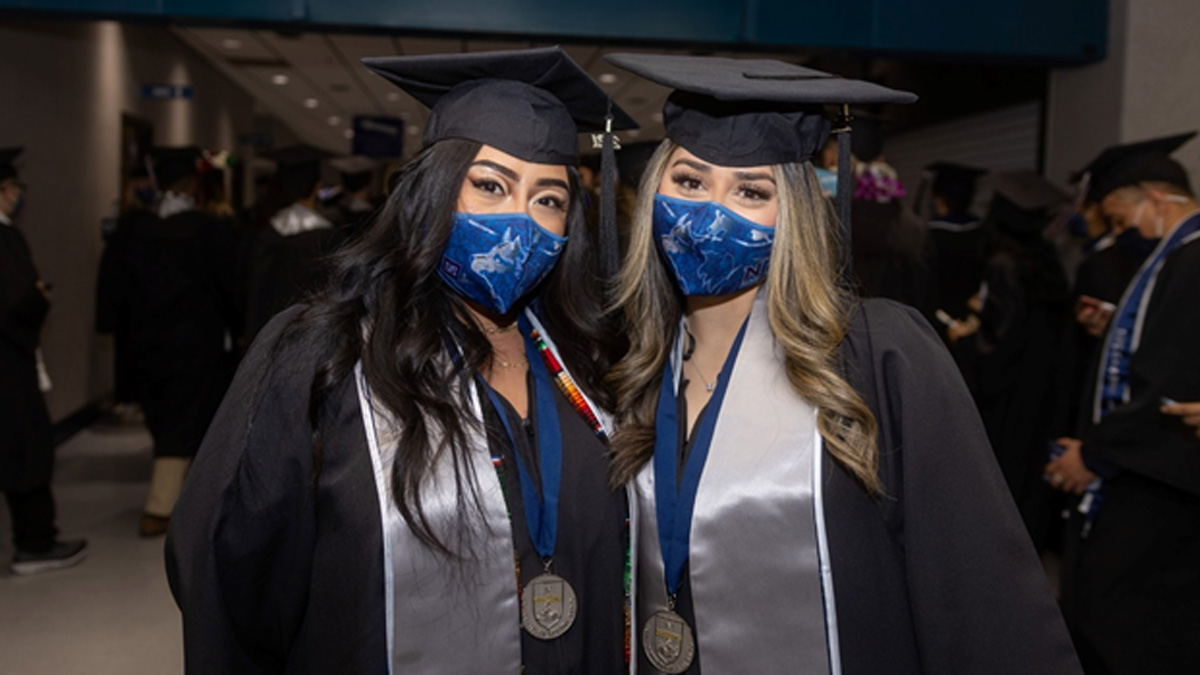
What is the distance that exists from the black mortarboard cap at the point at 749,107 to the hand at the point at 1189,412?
63.3 inches

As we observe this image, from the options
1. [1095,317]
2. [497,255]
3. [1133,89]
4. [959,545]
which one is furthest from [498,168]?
[1133,89]

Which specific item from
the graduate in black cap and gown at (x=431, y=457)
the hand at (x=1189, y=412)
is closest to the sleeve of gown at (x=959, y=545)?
the graduate in black cap and gown at (x=431, y=457)

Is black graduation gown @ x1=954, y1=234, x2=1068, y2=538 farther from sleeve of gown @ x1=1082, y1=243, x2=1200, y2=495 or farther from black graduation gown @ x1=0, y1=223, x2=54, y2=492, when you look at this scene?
black graduation gown @ x1=0, y1=223, x2=54, y2=492

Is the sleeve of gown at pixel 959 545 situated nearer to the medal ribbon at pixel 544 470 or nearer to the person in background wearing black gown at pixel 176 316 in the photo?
the medal ribbon at pixel 544 470

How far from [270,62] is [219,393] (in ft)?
20.0

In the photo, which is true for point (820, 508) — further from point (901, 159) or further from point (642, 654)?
point (901, 159)

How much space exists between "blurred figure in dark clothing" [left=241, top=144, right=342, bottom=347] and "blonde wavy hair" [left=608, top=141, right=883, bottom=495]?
3067 millimetres

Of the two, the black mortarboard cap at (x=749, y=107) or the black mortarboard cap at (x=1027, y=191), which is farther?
the black mortarboard cap at (x=1027, y=191)

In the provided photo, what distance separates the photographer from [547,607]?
1.60 m

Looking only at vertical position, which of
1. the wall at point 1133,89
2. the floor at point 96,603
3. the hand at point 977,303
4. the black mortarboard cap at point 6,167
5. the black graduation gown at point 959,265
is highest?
the wall at point 1133,89

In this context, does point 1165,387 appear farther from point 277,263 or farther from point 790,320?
point 277,263

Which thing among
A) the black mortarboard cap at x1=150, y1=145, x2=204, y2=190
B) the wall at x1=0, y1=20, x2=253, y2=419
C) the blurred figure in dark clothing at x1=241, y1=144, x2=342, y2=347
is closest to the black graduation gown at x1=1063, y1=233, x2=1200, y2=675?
the blurred figure in dark clothing at x1=241, y1=144, x2=342, y2=347

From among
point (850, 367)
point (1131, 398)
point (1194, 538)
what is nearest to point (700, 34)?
point (1131, 398)

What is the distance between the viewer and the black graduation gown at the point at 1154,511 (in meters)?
2.78
